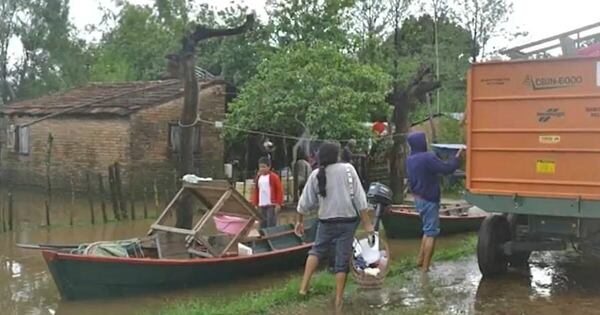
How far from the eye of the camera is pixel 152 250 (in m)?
10.8

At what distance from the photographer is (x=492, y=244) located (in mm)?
9398

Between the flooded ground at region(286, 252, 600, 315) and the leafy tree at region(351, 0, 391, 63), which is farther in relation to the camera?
the leafy tree at region(351, 0, 391, 63)

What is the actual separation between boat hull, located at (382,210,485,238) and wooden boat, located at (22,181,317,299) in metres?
2.90

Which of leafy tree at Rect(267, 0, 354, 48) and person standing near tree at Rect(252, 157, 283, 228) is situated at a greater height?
leafy tree at Rect(267, 0, 354, 48)

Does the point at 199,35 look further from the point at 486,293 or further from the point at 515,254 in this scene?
the point at 486,293

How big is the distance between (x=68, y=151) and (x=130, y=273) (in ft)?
52.5

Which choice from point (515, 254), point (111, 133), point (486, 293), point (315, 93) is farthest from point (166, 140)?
point (486, 293)

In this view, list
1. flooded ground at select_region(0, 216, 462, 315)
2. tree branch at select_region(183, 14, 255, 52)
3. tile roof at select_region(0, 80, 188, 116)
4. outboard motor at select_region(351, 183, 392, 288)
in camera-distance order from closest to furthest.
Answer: outboard motor at select_region(351, 183, 392, 288) < flooded ground at select_region(0, 216, 462, 315) < tree branch at select_region(183, 14, 255, 52) < tile roof at select_region(0, 80, 188, 116)

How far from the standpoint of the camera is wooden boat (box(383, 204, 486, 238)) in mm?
14492

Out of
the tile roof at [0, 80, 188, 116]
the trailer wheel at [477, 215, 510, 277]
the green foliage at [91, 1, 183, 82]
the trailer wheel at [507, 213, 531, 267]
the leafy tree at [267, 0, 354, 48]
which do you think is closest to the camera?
the trailer wheel at [477, 215, 510, 277]

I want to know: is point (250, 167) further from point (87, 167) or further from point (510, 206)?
point (510, 206)

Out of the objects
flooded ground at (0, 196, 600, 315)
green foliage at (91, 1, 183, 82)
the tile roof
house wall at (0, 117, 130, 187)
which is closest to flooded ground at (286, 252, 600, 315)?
flooded ground at (0, 196, 600, 315)

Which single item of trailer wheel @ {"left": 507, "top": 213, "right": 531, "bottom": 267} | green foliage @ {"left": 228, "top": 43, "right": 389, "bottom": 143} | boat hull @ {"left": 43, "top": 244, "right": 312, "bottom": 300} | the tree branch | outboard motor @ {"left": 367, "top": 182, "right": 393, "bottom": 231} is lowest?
boat hull @ {"left": 43, "top": 244, "right": 312, "bottom": 300}

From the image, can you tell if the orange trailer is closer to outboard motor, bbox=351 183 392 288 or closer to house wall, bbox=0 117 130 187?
outboard motor, bbox=351 183 392 288
